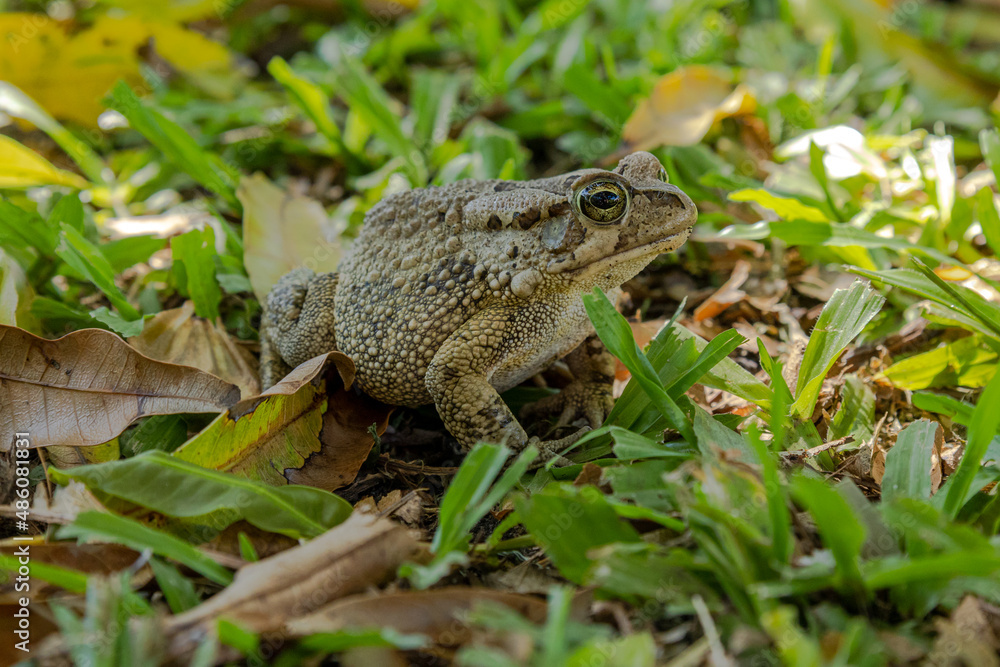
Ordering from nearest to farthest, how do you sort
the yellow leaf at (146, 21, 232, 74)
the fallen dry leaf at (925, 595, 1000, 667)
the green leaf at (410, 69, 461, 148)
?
the fallen dry leaf at (925, 595, 1000, 667)
the green leaf at (410, 69, 461, 148)
the yellow leaf at (146, 21, 232, 74)

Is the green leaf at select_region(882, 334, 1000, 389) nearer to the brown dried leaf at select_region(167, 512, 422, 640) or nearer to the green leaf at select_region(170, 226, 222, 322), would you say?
the brown dried leaf at select_region(167, 512, 422, 640)

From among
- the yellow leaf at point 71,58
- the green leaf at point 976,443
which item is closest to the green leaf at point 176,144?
the yellow leaf at point 71,58

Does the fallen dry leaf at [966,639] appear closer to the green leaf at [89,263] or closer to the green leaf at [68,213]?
the green leaf at [89,263]

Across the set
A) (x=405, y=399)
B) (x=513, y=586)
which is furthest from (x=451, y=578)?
(x=405, y=399)

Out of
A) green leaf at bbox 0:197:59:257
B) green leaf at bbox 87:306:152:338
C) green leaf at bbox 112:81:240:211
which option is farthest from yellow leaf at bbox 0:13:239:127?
green leaf at bbox 87:306:152:338

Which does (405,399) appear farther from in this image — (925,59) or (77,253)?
(925,59)

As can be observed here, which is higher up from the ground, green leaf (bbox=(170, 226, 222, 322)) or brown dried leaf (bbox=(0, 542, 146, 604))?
green leaf (bbox=(170, 226, 222, 322))

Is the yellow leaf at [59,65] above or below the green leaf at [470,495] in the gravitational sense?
above
